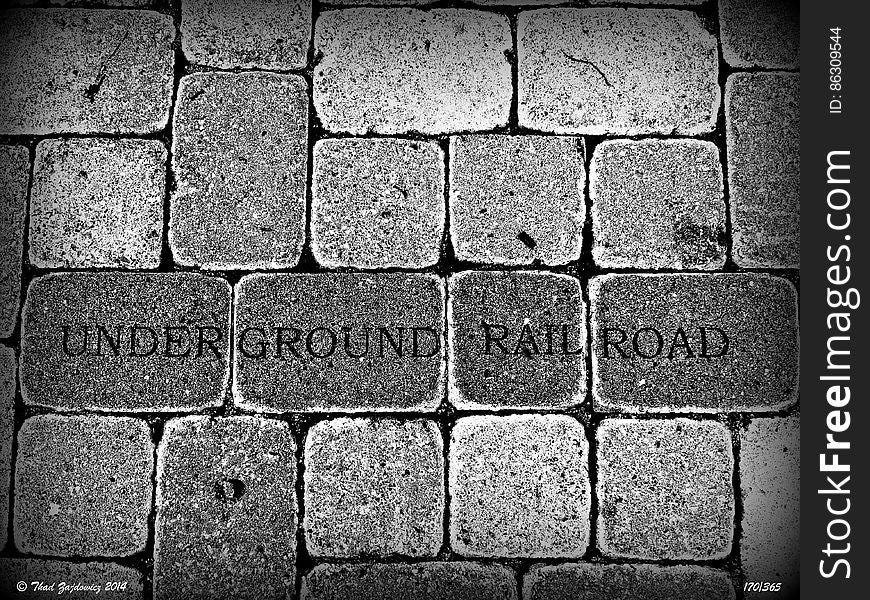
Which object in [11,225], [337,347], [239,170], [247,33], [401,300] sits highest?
[247,33]

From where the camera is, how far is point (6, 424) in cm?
155

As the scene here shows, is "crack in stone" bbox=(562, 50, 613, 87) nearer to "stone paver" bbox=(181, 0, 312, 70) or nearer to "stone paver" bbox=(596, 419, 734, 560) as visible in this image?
"stone paver" bbox=(181, 0, 312, 70)

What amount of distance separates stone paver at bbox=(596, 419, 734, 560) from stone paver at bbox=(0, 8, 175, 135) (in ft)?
5.56

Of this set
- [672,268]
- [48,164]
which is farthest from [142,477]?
[672,268]

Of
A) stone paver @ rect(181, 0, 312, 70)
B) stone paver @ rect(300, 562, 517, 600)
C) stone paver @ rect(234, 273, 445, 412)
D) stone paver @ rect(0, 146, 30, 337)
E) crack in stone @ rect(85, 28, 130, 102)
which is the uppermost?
stone paver @ rect(181, 0, 312, 70)

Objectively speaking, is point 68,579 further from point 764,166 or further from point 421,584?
point 764,166

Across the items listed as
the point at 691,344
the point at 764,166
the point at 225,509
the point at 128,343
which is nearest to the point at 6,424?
the point at 128,343

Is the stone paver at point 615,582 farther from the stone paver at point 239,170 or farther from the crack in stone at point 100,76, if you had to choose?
the crack in stone at point 100,76

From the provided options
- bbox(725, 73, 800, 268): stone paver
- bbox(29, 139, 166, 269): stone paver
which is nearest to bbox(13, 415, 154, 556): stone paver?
bbox(29, 139, 166, 269): stone paver

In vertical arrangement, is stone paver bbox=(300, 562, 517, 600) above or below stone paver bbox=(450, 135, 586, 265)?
below

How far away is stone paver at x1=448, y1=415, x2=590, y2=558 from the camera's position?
1532 millimetres

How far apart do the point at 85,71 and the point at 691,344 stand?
1.99 m

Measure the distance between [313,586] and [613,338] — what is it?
1.12 metres

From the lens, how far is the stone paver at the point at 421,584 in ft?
5.01
